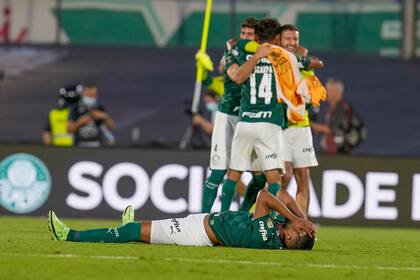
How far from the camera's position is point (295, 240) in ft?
A: 38.2

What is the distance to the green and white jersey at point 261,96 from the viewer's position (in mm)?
13852

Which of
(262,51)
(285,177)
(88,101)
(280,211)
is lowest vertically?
(280,211)

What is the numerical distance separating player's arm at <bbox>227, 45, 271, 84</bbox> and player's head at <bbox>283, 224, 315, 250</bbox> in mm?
2466

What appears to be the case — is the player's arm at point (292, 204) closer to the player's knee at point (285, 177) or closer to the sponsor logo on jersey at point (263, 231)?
the sponsor logo on jersey at point (263, 231)

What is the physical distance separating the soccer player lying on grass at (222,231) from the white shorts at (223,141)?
2996mm

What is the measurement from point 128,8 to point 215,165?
11753 millimetres

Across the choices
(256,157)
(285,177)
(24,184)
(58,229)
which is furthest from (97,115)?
(58,229)

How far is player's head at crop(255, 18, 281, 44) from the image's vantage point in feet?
45.5

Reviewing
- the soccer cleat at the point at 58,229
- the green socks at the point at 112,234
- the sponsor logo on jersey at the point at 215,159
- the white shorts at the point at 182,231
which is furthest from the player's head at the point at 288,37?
the soccer cleat at the point at 58,229

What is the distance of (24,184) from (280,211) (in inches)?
331

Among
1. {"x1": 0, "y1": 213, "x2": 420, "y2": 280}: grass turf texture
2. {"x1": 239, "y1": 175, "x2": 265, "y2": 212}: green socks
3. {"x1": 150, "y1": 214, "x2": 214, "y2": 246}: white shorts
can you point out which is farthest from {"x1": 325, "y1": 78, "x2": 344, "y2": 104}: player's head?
{"x1": 150, "y1": 214, "x2": 214, "y2": 246}: white shorts

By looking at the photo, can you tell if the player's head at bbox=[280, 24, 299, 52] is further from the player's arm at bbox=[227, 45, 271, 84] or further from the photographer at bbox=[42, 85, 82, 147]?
the photographer at bbox=[42, 85, 82, 147]

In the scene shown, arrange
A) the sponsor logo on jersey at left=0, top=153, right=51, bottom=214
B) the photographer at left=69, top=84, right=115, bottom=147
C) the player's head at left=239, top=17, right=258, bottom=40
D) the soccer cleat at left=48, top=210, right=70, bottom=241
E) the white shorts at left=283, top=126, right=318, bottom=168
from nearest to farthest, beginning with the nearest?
the soccer cleat at left=48, top=210, right=70, bottom=241 < the player's head at left=239, top=17, right=258, bottom=40 < the white shorts at left=283, top=126, right=318, bottom=168 < the sponsor logo on jersey at left=0, top=153, right=51, bottom=214 < the photographer at left=69, top=84, right=115, bottom=147

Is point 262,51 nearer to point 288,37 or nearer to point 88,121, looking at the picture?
point 288,37
